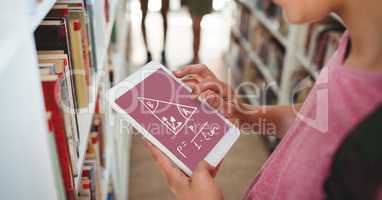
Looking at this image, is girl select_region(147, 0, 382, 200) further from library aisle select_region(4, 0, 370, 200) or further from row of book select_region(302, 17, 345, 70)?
row of book select_region(302, 17, 345, 70)

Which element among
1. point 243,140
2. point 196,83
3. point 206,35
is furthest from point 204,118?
point 206,35

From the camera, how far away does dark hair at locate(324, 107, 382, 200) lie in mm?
425

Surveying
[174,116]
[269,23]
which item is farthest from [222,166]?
[174,116]

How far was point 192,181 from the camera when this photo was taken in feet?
2.36

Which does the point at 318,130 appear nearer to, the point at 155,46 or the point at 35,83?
the point at 35,83

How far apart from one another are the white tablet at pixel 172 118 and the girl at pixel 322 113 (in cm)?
4

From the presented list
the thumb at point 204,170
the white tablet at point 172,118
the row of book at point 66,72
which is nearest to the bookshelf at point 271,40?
the white tablet at point 172,118

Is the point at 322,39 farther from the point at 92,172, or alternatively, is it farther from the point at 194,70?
the point at 92,172

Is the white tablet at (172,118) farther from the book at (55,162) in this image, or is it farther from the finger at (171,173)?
the book at (55,162)

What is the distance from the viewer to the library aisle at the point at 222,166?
1820 millimetres

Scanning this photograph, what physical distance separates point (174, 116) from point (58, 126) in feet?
1.07

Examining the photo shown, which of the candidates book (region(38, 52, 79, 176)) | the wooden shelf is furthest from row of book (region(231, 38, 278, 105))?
book (region(38, 52, 79, 176))

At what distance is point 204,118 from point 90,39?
371 mm

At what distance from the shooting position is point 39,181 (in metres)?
0.55
